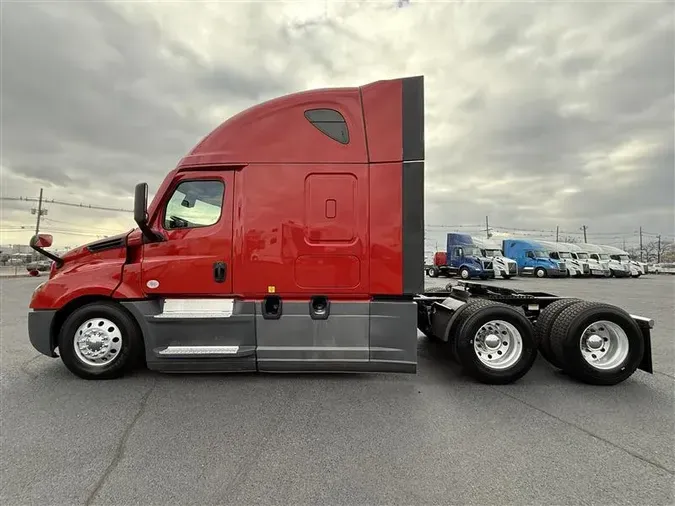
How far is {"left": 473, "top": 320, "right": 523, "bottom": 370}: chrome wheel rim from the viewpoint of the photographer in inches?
169

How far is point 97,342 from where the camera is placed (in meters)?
4.23

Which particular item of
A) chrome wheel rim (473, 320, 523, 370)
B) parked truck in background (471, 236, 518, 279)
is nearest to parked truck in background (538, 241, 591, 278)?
parked truck in background (471, 236, 518, 279)

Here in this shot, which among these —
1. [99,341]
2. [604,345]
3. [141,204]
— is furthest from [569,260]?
[99,341]

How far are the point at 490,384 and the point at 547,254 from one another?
31.9 meters

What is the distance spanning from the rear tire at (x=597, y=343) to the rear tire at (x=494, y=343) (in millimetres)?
394

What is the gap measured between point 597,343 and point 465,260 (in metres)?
24.3

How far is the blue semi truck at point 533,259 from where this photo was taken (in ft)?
100

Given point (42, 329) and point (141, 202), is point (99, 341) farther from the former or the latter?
point (141, 202)

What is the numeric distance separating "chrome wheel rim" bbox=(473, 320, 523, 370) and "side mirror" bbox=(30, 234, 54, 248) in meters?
5.32

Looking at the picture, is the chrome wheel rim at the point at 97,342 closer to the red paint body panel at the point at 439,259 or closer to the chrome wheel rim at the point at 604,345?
the chrome wheel rim at the point at 604,345

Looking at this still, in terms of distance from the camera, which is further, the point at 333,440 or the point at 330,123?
the point at 330,123

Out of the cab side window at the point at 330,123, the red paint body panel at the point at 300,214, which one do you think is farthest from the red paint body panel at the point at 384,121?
the cab side window at the point at 330,123

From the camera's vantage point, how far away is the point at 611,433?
3.16 m

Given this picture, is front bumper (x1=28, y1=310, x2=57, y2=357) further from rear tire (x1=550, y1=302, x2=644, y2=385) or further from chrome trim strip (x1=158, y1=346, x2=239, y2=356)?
rear tire (x1=550, y1=302, x2=644, y2=385)
